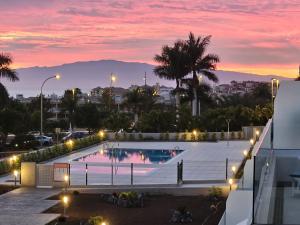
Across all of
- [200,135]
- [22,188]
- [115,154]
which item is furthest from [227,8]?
[22,188]

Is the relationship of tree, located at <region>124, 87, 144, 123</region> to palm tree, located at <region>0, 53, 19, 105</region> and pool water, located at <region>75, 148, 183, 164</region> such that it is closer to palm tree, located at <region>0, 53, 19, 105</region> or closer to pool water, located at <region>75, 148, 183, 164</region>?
palm tree, located at <region>0, 53, 19, 105</region>

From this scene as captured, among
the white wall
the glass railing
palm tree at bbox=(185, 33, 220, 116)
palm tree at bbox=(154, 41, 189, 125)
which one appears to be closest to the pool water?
the white wall

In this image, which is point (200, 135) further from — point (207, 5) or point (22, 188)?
point (22, 188)

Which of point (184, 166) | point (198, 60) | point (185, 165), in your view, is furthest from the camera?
point (198, 60)

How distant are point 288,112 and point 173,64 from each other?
29.7 m

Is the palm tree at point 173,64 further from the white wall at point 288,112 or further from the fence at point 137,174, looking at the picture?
the white wall at point 288,112

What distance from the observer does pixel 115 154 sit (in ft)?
109

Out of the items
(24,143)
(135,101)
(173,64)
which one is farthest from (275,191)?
(135,101)

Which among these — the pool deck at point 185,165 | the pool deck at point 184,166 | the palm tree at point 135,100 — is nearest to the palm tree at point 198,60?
the pool deck at point 185,165

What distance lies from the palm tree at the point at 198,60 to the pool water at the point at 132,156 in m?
15.5

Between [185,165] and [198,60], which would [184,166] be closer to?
[185,165]

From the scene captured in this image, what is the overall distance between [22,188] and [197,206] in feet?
22.7

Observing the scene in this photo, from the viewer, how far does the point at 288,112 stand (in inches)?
785

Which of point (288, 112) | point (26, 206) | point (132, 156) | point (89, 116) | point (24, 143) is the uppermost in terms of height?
point (288, 112)
